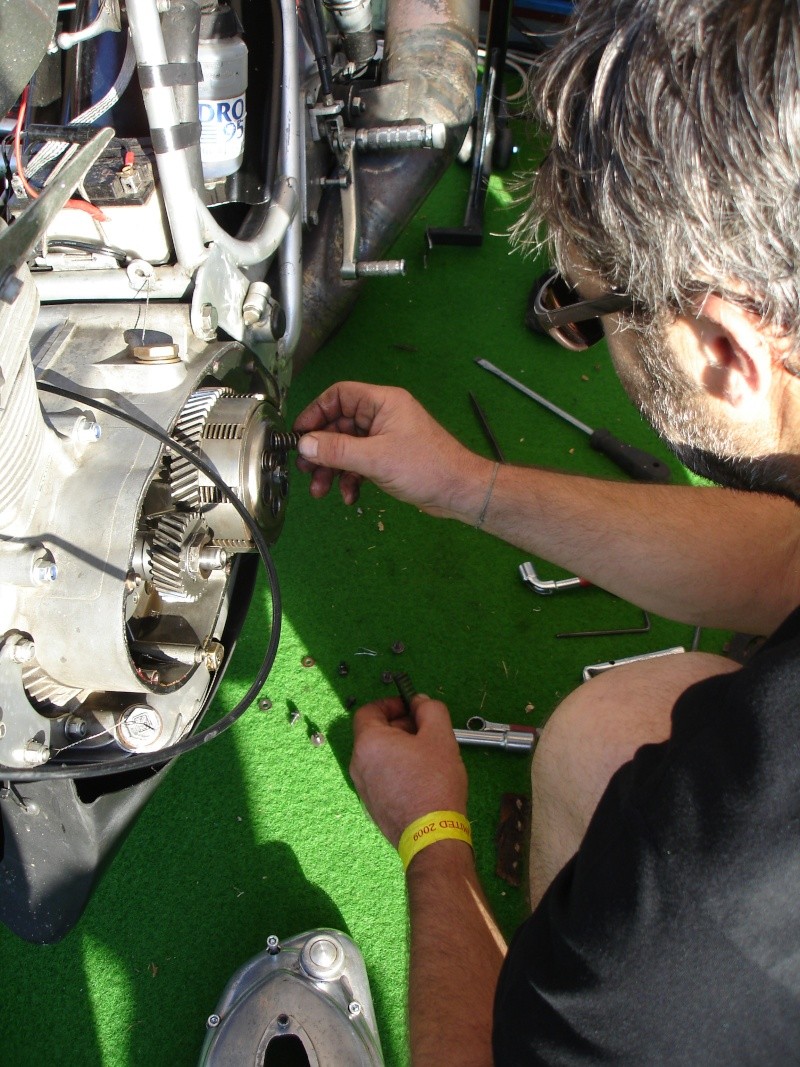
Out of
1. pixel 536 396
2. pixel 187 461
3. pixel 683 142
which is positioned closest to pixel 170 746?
pixel 187 461

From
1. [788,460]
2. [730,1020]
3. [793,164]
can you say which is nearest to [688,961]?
[730,1020]

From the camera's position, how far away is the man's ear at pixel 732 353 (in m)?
0.69

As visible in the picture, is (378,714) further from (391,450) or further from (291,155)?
(291,155)

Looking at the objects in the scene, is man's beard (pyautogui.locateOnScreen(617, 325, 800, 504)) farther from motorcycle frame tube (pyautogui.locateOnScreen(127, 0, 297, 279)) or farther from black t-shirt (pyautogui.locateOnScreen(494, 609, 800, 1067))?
motorcycle frame tube (pyautogui.locateOnScreen(127, 0, 297, 279))

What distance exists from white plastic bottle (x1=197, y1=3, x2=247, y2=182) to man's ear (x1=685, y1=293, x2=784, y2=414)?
69 cm

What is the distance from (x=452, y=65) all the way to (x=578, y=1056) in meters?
1.82

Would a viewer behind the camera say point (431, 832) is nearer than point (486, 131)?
Yes

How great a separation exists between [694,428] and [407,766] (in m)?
0.64

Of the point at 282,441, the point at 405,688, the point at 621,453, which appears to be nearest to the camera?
the point at 282,441

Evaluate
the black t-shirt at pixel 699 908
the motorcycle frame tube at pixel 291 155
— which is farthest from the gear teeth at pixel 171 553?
the black t-shirt at pixel 699 908

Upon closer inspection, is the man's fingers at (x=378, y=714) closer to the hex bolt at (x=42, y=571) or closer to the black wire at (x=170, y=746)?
the black wire at (x=170, y=746)

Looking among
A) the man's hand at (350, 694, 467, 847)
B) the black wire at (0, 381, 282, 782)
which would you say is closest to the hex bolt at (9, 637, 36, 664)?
the black wire at (0, 381, 282, 782)

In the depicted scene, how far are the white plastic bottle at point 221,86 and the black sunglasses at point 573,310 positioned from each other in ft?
1.59

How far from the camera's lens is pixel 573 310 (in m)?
0.88
